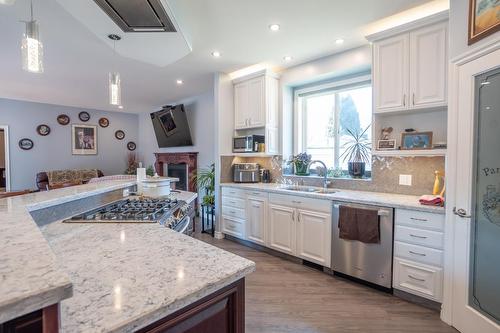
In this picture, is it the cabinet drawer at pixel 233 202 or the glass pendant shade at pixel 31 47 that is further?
the cabinet drawer at pixel 233 202

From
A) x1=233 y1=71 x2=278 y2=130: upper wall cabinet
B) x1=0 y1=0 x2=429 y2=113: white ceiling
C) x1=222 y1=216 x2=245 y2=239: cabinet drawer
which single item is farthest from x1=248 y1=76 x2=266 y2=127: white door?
x1=222 y1=216 x2=245 y2=239: cabinet drawer

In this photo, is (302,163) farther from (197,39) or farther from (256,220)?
(197,39)

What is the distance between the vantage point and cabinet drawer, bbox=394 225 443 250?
216 cm

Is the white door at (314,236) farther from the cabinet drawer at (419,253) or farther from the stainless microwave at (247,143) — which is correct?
the stainless microwave at (247,143)

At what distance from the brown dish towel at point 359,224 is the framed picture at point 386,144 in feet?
2.38

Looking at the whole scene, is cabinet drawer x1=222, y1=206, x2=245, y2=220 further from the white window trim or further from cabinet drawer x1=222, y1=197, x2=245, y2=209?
the white window trim

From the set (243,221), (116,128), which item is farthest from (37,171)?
(243,221)

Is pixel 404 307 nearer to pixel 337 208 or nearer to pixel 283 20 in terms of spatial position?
pixel 337 208

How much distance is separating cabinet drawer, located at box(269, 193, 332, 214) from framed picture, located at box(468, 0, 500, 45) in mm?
1769

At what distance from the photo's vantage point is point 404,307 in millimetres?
2275

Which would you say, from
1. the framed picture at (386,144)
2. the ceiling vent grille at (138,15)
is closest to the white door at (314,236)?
the framed picture at (386,144)

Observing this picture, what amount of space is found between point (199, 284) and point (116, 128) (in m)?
7.96

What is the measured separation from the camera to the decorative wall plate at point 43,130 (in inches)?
254

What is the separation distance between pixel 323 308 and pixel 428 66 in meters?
2.37
